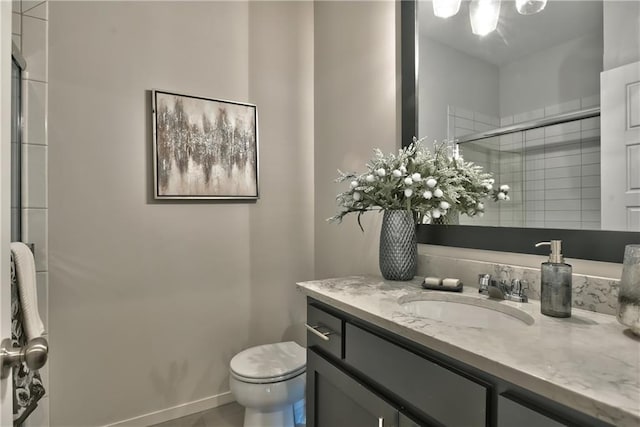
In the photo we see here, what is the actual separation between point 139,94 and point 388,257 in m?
1.52

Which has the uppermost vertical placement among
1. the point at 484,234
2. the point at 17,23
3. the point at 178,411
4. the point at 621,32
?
the point at 17,23

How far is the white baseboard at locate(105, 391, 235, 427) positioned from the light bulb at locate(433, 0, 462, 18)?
7.47 ft

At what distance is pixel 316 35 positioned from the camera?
2273mm

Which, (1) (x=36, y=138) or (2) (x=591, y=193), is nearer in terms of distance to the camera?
(2) (x=591, y=193)

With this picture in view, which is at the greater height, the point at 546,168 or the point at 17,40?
the point at 17,40

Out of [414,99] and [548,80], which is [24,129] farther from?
[548,80]

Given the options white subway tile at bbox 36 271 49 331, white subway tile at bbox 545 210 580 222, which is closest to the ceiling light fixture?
white subway tile at bbox 545 210 580 222

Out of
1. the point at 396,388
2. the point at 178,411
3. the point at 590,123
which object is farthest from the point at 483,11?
the point at 178,411

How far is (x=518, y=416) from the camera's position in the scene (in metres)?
0.62

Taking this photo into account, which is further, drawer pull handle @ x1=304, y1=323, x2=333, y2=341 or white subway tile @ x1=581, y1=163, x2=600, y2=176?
drawer pull handle @ x1=304, y1=323, x2=333, y2=341

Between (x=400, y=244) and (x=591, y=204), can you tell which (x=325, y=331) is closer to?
(x=400, y=244)

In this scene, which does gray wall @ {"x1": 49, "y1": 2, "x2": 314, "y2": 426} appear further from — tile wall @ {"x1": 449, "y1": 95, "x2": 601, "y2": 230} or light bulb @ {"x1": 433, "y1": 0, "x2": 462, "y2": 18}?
tile wall @ {"x1": 449, "y1": 95, "x2": 601, "y2": 230}

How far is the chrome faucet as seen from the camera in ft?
3.48

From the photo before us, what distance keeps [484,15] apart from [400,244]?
976 mm
